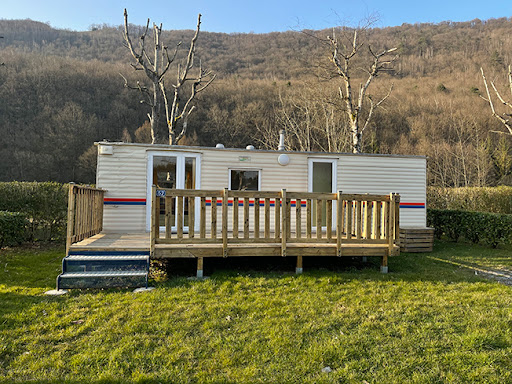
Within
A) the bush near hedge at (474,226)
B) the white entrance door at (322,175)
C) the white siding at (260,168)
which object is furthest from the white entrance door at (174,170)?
the bush near hedge at (474,226)

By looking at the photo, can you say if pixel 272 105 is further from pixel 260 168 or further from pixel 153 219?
pixel 153 219

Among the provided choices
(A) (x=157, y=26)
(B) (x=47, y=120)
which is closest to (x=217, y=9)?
(A) (x=157, y=26)

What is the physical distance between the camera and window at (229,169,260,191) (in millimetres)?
6941

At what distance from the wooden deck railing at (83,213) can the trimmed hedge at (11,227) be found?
6.72 ft

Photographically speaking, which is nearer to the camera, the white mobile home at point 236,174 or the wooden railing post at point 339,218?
the wooden railing post at point 339,218

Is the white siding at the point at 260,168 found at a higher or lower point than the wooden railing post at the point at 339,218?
higher

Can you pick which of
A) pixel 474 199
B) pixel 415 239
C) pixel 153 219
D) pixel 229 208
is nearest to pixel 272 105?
pixel 474 199

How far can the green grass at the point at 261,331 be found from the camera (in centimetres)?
235

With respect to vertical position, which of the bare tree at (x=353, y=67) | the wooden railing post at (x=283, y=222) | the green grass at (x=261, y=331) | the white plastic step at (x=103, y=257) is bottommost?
the green grass at (x=261, y=331)

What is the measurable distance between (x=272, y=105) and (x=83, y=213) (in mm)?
23593

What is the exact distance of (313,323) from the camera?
10.4ft

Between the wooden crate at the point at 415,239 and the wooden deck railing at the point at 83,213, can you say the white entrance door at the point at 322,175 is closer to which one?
the wooden crate at the point at 415,239

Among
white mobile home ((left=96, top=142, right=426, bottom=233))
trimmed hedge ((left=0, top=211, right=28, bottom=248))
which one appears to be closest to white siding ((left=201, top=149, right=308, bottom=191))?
white mobile home ((left=96, top=142, right=426, bottom=233))

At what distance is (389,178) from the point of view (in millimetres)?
7395
